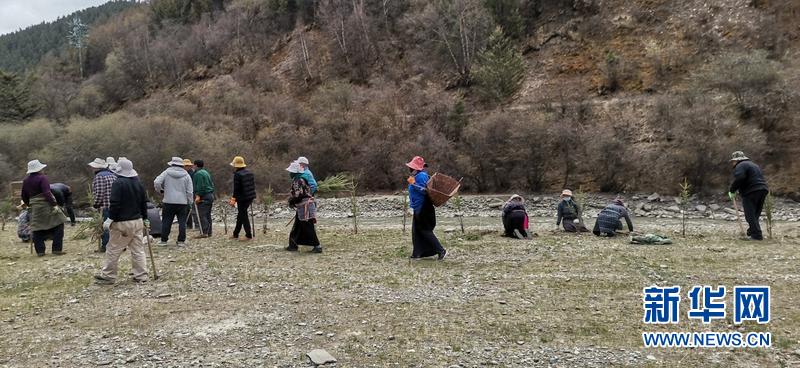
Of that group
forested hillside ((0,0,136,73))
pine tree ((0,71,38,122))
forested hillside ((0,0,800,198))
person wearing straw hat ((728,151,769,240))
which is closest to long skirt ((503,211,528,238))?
person wearing straw hat ((728,151,769,240))

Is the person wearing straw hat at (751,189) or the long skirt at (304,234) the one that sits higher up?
the person wearing straw hat at (751,189)

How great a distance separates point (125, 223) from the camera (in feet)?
23.9

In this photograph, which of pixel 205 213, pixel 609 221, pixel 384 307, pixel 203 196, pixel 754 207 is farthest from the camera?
pixel 205 213

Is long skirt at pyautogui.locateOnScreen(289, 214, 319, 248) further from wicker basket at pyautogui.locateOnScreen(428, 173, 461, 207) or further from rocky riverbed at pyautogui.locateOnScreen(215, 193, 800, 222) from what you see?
rocky riverbed at pyautogui.locateOnScreen(215, 193, 800, 222)

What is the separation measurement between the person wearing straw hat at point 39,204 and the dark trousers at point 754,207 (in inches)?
526

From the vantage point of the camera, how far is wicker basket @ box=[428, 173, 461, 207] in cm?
825

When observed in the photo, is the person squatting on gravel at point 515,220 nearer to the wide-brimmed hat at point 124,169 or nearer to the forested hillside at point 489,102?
the wide-brimmed hat at point 124,169

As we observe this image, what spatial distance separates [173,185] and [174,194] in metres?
0.18

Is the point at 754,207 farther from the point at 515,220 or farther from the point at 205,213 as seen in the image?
the point at 205,213

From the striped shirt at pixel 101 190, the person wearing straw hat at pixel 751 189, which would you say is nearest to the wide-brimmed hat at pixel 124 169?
the striped shirt at pixel 101 190

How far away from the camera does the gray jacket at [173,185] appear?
10.0m

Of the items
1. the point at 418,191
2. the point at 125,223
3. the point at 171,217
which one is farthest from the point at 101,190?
the point at 418,191

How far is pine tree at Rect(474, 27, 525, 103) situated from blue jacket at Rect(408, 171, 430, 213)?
2578 centimetres

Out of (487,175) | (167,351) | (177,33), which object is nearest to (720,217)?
(487,175)
